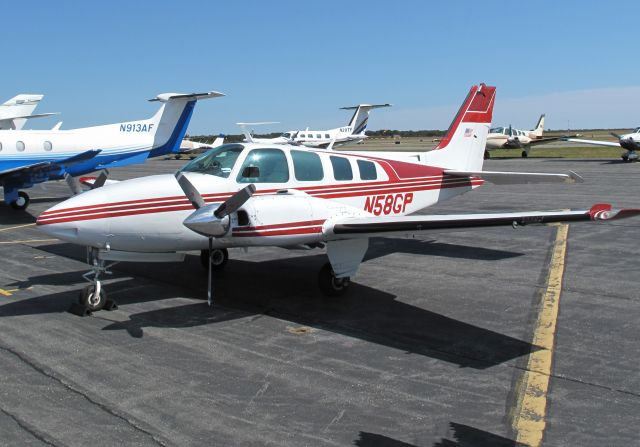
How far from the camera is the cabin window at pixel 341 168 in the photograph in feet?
33.5

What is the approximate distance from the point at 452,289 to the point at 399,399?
458 centimetres

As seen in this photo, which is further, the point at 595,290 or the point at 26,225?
the point at 26,225

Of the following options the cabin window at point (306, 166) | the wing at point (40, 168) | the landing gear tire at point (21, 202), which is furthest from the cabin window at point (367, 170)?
the landing gear tire at point (21, 202)

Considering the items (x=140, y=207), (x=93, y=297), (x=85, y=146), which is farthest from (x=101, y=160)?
(x=140, y=207)

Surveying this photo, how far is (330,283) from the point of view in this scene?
9.53 metres

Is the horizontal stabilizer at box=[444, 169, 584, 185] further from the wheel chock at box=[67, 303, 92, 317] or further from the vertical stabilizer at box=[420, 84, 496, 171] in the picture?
the wheel chock at box=[67, 303, 92, 317]

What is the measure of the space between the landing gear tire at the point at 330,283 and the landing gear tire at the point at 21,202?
53.7 feet

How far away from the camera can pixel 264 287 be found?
1030 cm

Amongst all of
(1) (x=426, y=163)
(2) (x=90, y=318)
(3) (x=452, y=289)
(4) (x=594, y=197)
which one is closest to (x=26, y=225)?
(2) (x=90, y=318)

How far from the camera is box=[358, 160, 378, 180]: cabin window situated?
10.6 metres

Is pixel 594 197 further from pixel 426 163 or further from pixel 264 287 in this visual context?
pixel 264 287

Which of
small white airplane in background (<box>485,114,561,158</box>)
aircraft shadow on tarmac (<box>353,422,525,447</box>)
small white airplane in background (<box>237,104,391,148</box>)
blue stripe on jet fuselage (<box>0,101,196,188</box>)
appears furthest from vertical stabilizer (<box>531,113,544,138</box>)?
aircraft shadow on tarmac (<box>353,422,525,447</box>)

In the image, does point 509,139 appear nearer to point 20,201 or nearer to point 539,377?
point 20,201

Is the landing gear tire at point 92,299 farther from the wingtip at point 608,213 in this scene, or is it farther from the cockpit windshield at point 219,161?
the wingtip at point 608,213
